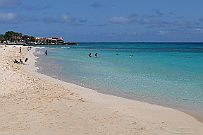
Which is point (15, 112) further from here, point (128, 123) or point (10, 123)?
point (128, 123)

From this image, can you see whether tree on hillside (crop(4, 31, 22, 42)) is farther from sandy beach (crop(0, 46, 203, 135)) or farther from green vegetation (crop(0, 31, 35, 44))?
sandy beach (crop(0, 46, 203, 135))

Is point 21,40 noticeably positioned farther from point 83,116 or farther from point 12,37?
point 83,116

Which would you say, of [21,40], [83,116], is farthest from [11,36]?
[83,116]

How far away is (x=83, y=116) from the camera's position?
35.7 feet

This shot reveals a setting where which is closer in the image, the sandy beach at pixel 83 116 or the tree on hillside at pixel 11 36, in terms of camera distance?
the sandy beach at pixel 83 116

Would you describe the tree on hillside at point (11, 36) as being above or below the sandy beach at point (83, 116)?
above

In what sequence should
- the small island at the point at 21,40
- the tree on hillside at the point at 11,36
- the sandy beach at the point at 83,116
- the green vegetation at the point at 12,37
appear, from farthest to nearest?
the tree on hillside at the point at 11,36
the green vegetation at the point at 12,37
the small island at the point at 21,40
the sandy beach at the point at 83,116

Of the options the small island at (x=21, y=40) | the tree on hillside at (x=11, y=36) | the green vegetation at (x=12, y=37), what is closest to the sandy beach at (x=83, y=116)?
the small island at (x=21, y=40)

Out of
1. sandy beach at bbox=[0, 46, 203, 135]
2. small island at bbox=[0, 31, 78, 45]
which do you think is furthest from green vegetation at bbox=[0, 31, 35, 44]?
sandy beach at bbox=[0, 46, 203, 135]

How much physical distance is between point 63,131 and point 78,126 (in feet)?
2.06

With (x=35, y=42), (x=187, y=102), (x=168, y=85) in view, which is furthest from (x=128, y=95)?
(x=35, y=42)

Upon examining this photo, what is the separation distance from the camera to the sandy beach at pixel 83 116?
30.6 feet

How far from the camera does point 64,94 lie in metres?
15.3

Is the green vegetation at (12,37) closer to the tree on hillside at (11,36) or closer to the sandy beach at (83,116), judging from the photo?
the tree on hillside at (11,36)
